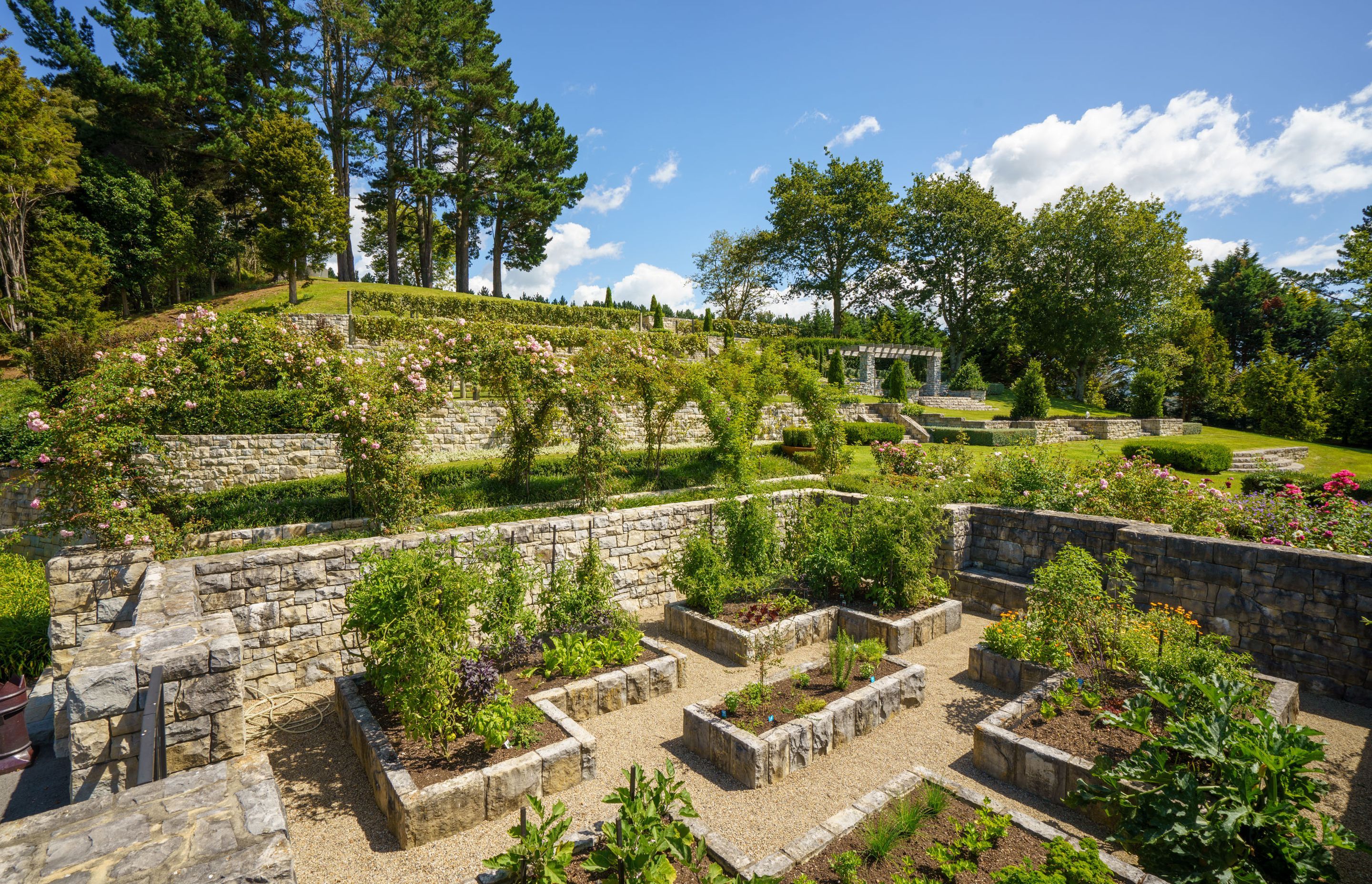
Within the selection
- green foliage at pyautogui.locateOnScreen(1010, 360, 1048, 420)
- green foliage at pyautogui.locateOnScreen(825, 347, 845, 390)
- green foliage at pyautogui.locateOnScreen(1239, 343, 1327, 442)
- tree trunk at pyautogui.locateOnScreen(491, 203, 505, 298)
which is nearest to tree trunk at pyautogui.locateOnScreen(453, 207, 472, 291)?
tree trunk at pyautogui.locateOnScreen(491, 203, 505, 298)

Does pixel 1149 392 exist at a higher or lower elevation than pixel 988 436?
higher

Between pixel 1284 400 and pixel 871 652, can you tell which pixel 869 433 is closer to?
pixel 871 652

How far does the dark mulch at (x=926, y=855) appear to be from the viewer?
323 centimetres

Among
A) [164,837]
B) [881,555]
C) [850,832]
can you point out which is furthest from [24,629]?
[881,555]

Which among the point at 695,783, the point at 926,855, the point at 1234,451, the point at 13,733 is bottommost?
the point at 695,783

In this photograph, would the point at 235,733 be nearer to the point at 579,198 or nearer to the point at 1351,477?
the point at 1351,477

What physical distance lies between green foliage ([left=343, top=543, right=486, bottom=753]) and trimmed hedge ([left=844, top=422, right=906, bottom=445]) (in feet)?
51.5

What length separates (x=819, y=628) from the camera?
7.04 metres

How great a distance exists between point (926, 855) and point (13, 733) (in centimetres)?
719

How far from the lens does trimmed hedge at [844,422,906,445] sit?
18.8 m

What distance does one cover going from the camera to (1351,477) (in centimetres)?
734

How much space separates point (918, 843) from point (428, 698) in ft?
11.1

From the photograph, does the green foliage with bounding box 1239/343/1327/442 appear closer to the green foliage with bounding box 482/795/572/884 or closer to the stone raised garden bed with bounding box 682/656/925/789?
the stone raised garden bed with bounding box 682/656/925/789

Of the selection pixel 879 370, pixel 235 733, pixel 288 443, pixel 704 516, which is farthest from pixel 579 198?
pixel 235 733
